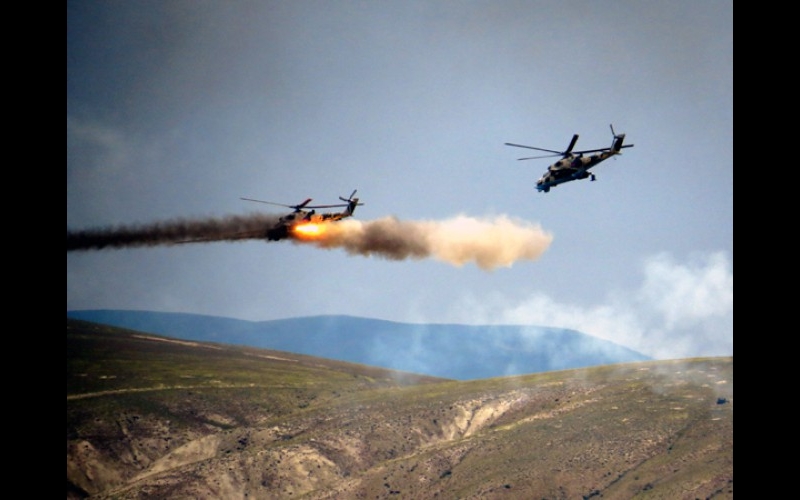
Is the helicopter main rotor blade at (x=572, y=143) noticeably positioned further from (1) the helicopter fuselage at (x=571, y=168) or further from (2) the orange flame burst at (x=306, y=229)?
(2) the orange flame burst at (x=306, y=229)

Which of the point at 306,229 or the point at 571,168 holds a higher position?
the point at 571,168

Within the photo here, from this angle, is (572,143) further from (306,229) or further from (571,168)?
(306,229)

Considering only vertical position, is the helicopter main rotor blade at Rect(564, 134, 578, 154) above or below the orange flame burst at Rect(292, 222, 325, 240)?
above

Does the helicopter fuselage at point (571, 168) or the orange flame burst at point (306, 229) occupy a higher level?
the helicopter fuselage at point (571, 168)

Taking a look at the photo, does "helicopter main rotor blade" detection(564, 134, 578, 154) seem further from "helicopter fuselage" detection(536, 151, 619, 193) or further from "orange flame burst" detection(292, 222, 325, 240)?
"orange flame burst" detection(292, 222, 325, 240)

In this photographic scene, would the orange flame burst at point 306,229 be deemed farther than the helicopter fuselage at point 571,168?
Yes

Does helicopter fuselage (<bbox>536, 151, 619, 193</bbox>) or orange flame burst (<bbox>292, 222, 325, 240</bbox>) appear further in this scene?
orange flame burst (<bbox>292, 222, 325, 240</bbox>)

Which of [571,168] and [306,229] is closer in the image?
[571,168]

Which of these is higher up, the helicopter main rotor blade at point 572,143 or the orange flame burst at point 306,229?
the helicopter main rotor blade at point 572,143
